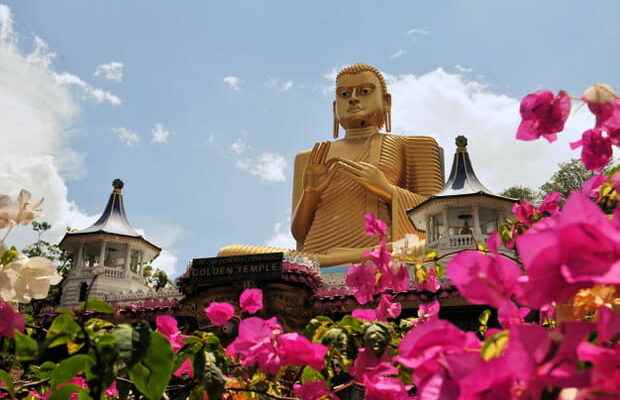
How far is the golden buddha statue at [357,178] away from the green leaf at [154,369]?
13.5 meters

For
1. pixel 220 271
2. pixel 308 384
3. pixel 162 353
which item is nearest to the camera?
pixel 162 353

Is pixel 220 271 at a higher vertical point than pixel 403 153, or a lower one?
lower

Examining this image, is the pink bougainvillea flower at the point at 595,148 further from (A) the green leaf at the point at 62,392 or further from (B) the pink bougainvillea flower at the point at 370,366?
(A) the green leaf at the point at 62,392

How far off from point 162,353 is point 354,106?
1676 centimetres

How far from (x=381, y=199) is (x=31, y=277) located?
14.8m

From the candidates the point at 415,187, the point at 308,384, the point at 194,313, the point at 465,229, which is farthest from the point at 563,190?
the point at 308,384

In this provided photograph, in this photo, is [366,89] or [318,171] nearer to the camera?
[318,171]

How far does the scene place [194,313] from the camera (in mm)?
10898

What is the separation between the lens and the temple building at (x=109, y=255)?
1758cm

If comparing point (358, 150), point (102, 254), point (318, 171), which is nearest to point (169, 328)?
point (318, 171)

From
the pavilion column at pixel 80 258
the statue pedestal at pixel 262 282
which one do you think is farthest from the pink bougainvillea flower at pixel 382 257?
the pavilion column at pixel 80 258

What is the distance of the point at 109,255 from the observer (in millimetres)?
21078

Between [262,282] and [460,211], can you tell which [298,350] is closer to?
[262,282]

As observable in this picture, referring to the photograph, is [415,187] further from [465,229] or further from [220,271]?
[220,271]
